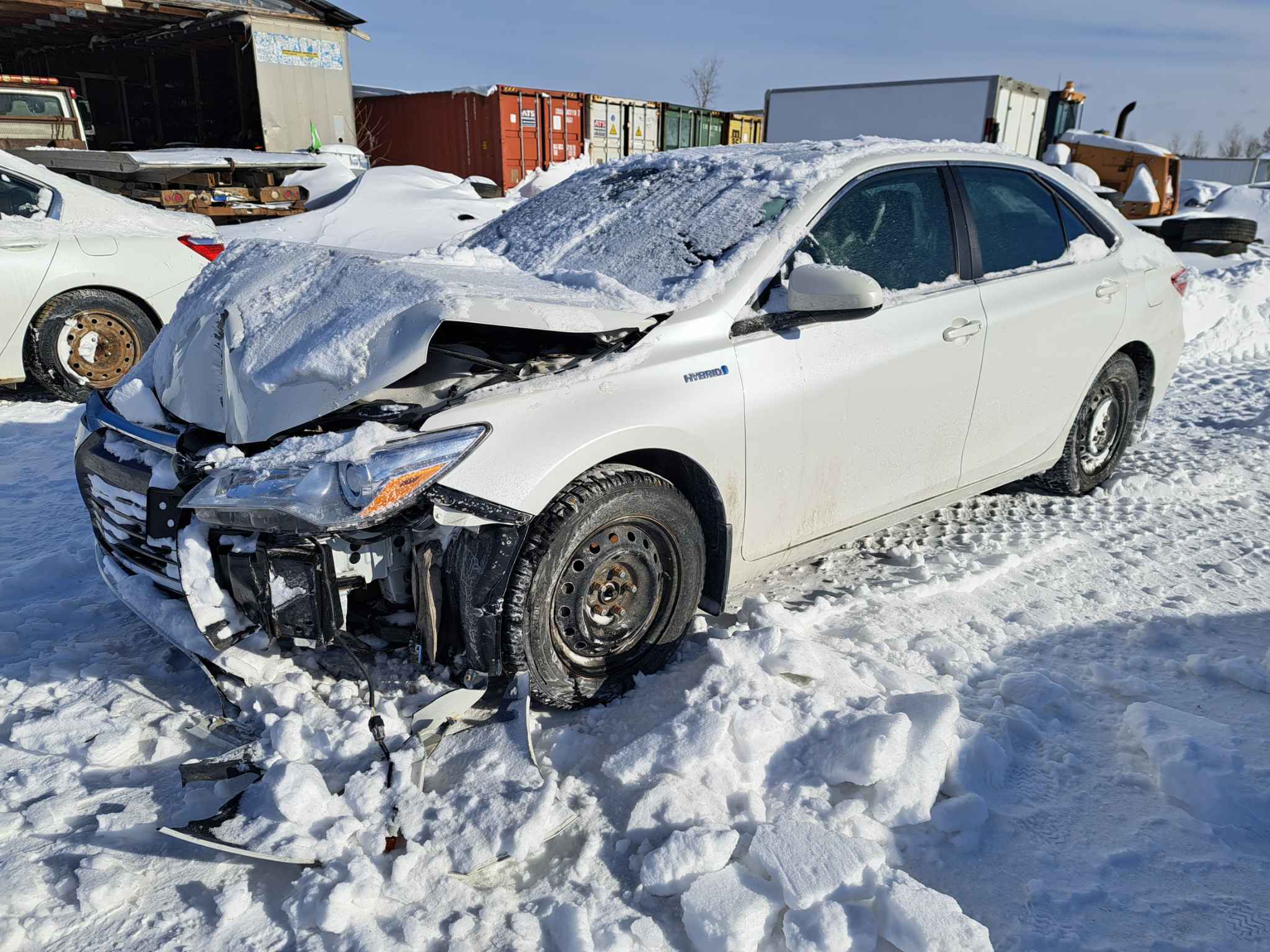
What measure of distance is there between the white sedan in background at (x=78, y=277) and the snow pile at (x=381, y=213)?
2336 mm

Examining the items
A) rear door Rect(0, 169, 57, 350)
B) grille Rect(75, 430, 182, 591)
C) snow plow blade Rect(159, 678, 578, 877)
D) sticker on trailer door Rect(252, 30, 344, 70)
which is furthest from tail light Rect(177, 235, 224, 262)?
sticker on trailer door Rect(252, 30, 344, 70)

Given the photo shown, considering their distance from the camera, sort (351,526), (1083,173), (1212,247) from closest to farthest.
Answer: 1. (351,526)
2. (1212,247)
3. (1083,173)

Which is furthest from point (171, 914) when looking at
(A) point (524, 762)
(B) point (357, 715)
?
(A) point (524, 762)

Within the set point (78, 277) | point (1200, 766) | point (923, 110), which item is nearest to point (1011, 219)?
point (1200, 766)

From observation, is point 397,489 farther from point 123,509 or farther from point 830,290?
point 830,290

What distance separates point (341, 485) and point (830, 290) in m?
1.67

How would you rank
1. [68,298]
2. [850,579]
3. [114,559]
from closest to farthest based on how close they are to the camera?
[114,559]
[850,579]
[68,298]

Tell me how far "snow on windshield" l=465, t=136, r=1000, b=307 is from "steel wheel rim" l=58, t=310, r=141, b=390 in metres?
3.63

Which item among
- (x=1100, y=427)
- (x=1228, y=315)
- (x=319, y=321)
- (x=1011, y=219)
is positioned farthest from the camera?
(x=1228, y=315)

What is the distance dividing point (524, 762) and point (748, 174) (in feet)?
7.80

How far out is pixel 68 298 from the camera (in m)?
6.15

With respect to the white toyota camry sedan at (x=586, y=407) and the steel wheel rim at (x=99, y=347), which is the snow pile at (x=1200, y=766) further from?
the steel wheel rim at (x=99, y=347)

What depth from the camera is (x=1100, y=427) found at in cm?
473

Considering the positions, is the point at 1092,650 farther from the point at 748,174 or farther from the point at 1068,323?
the point at 748,174
